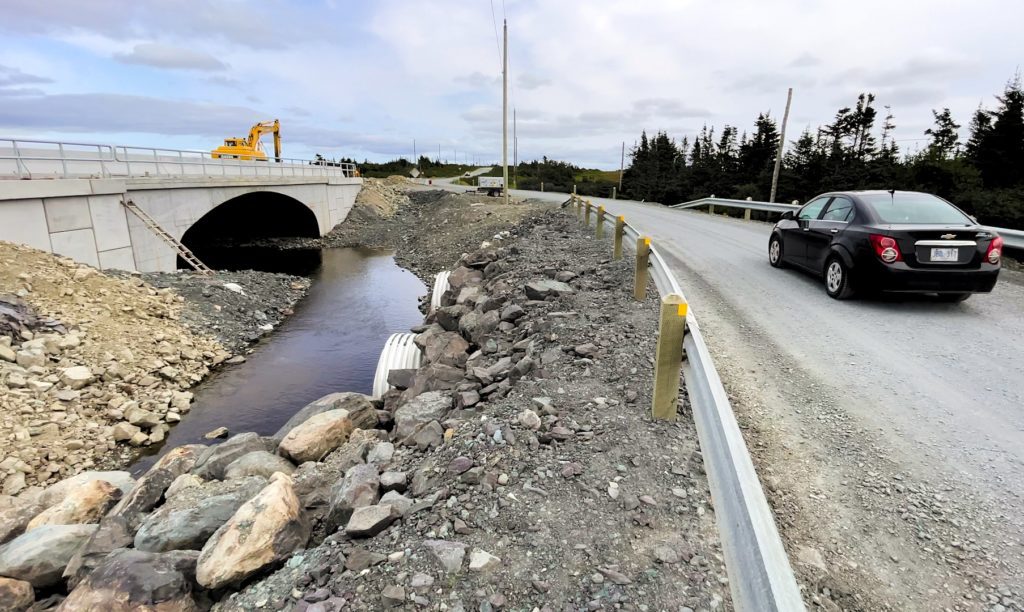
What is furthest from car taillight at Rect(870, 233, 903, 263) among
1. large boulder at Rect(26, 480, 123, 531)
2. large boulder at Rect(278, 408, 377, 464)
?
large boulder at Rect(26, 480, 123, 531)

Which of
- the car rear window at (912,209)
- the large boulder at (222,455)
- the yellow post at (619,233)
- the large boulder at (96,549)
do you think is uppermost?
the car rear window at (912,209)

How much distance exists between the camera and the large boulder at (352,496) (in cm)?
395

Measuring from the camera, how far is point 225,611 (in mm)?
3219

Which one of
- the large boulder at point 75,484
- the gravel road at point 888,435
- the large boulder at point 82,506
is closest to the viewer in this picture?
the gravel road at point 888,435

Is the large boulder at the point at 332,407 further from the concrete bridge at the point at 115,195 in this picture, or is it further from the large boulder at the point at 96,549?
the concrete bridge at the point at 115,195

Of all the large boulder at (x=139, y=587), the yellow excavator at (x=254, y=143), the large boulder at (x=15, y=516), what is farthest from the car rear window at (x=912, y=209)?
the yellow excavator at (x=254, y=143)

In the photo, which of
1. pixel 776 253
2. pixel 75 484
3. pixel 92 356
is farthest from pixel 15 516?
pixel 776 253

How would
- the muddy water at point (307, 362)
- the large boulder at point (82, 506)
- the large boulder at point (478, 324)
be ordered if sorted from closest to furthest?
the large boulder at point (82, 506), the large boulder at point (478, 324), the muddy water at point (307, 362)

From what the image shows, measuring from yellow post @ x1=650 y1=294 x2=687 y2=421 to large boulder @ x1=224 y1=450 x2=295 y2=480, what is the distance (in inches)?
180

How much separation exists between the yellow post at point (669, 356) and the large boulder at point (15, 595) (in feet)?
18.2

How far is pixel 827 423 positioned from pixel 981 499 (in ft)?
3.37

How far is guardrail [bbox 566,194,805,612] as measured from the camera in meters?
1.73

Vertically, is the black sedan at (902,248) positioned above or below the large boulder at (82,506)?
above

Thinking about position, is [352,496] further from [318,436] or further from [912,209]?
[912,209]
